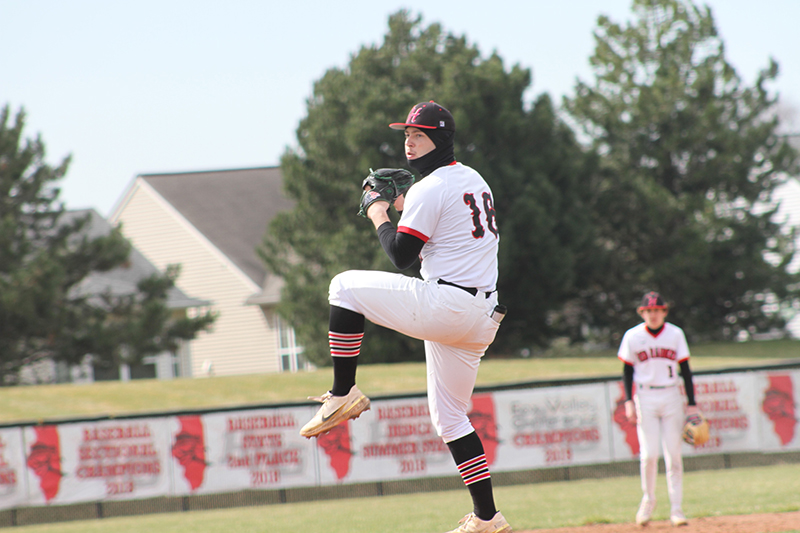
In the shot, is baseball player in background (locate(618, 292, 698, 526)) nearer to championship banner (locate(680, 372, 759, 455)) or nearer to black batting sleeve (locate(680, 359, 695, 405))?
black batting sleeve (locate(680, 359, 695, 405))

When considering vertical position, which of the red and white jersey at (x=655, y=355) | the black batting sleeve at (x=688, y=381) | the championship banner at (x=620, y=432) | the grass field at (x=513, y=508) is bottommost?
the grass field at (x=513, y=508)

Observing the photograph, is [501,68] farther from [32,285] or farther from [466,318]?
[466,318]

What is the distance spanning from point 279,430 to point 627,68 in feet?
76.0

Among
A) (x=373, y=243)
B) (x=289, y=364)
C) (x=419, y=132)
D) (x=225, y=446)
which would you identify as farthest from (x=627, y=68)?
(x=419, y=132)

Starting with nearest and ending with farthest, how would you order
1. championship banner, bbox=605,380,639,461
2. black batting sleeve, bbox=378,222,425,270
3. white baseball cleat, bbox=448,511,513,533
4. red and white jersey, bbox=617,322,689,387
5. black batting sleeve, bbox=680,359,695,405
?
black batting sleeve, bbox=378,222,425,270 < white baseball cleat, bbox=448,511,513,533 < black batting sleeve, bbox=680,359,695,405 < red and white jersey, bbox=617,322,689,387 < championship banner, bbox=605,380,639,461

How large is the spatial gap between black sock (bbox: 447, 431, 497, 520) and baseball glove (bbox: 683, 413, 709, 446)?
4300mm

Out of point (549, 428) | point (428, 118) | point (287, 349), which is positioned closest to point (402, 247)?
point (428, 118)

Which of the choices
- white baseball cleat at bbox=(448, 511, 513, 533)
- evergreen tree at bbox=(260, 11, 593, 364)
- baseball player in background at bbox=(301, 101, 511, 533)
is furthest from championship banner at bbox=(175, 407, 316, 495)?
evergreen tree at bbox=(260, 11, 593, 364)


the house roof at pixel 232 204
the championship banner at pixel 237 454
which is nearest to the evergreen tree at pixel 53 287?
the house roof at pixel 232 204

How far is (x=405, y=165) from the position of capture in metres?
24.1

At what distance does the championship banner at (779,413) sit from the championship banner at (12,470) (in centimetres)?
1155

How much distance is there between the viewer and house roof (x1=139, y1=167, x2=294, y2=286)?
32.2m

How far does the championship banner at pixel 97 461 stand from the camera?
12.6 metres

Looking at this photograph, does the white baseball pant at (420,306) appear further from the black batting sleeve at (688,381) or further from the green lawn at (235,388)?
the green lawn at (235,388)
